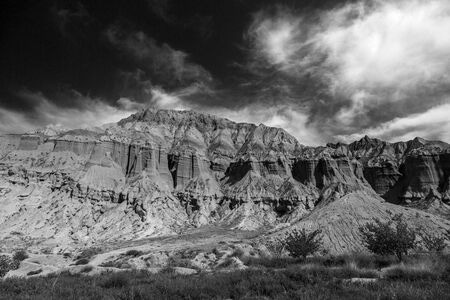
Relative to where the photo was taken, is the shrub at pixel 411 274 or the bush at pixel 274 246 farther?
the bush at pixel 274 246

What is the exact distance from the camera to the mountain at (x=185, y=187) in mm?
79188

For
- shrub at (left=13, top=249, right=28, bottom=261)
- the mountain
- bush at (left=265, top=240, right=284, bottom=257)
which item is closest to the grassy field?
bush at (left=265, top=240, right=284, bottom=257)

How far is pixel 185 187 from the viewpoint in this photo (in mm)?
129500

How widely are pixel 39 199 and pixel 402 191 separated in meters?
130

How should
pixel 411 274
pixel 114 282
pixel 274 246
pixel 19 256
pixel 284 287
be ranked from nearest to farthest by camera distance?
pixel 284 287 → pixel 411 274 → pixel 114 282 → pixel 19 256 → pixel 274 246

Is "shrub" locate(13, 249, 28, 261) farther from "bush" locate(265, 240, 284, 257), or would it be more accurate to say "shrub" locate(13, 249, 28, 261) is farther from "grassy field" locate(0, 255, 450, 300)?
"grassy field" locate(0, 255, 450, 300)

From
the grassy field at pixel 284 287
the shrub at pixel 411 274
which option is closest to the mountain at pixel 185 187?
the shrub at pixel 411 274

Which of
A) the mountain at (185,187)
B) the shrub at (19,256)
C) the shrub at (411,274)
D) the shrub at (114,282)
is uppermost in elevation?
the mountain at (185,187)

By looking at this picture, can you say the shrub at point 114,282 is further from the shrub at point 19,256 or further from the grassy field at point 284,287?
the shrub at point 19,256

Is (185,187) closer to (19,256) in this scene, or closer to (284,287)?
(19,256)

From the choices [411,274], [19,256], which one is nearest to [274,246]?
[19,256]

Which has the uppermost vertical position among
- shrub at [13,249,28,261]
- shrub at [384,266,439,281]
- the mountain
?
the mountain

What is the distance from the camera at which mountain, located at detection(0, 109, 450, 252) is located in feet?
260

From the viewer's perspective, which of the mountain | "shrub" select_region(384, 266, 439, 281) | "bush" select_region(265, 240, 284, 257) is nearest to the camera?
"shrub" select_region(384, 266, 439, 281)
